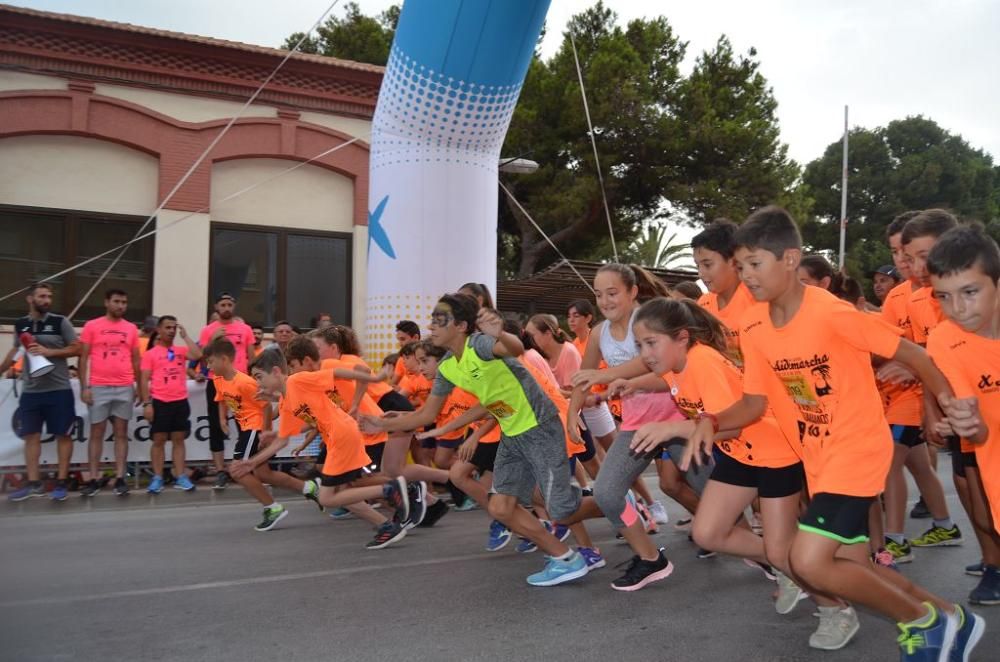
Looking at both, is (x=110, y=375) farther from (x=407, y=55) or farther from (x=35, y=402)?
(x=407, y=55)

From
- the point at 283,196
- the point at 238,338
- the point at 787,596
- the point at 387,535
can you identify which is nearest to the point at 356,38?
the point at 283,196

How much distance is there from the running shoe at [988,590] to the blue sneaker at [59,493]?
27.1 feet

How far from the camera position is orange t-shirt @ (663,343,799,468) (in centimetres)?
432

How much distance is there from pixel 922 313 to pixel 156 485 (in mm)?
7723

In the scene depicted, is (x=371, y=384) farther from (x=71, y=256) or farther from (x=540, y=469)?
(x=71, y=256)

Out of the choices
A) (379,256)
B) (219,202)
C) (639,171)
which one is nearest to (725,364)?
(379,256)

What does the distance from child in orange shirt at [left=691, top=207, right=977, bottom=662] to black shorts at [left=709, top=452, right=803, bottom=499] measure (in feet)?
0.97

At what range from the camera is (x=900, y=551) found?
232 inches

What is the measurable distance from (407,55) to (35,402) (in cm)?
540

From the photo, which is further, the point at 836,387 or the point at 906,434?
the point at 906,434

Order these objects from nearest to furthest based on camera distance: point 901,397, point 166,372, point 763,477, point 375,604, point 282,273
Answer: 1. point 763,477
2. point 375,604
3. point 901,397
4. point 166,372
5. point 282,273

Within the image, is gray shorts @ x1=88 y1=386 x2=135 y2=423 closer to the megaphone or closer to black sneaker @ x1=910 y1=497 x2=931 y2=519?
the megaphone

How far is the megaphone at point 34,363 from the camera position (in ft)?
30.3

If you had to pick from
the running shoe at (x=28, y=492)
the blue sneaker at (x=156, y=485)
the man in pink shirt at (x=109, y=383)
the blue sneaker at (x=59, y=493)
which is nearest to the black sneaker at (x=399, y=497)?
the blue sneaker at (x=156, y=485)
